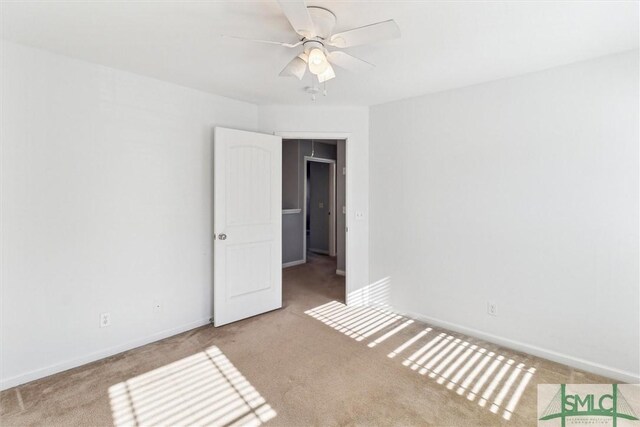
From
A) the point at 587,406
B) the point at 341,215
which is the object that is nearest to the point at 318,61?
the point at 587,406

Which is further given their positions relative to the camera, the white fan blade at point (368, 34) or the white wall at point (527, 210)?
the white wall at point (527, 210)

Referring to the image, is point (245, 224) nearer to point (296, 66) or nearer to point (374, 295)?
point (374, 295)

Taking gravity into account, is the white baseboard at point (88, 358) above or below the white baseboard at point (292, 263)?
below

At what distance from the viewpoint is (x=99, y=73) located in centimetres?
254

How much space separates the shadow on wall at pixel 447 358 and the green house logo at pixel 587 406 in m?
0.19

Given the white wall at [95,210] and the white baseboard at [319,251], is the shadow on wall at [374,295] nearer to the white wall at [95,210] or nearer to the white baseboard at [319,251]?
the white wall at [95,210]

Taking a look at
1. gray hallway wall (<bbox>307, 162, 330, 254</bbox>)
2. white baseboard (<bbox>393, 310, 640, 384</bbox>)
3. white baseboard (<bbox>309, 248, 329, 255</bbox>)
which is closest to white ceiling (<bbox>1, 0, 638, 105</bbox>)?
white baseboard (<bbox>393, 310, 640, 384</bbox>)

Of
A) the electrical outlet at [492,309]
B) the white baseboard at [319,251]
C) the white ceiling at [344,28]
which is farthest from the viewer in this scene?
the white baseboard at [319,251]

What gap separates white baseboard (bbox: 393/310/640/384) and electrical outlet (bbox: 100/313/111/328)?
2928 millimetres

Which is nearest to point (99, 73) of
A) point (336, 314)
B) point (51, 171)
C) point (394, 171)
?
point (51, 171)

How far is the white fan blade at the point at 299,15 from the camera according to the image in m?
1.42

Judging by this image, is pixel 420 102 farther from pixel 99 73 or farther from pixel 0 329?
pixel 0 329

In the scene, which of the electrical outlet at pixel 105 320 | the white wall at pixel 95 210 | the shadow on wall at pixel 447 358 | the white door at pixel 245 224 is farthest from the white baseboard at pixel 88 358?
the shadow on wall at pixel 447 358

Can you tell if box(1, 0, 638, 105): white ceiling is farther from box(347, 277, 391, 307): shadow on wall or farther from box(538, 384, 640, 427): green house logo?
box(538, 384, 640, 427): green house logo
